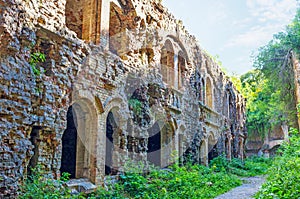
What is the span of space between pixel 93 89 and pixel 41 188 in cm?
305

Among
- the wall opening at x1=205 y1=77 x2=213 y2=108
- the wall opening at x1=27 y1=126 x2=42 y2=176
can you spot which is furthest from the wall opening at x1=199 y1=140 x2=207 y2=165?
the wall opening at x1=27 y1=126 x2=42 y2=176

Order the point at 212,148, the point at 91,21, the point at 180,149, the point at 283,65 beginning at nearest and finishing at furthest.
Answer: the point at 91,21
the point at 180,149
the point at 212,148
the point at 283,65

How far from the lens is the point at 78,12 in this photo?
10.8 m

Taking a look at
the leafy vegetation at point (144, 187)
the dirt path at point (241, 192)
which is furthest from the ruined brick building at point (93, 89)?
the dirt path at point (241, 192)

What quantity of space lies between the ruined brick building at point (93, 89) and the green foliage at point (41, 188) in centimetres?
21

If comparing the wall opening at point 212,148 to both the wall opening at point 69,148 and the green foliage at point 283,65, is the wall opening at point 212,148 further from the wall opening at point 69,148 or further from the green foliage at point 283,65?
the wall opening at point 69,148

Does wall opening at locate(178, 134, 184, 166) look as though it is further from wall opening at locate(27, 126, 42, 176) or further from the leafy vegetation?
wall opening at locate(27, 126, 42, 176)

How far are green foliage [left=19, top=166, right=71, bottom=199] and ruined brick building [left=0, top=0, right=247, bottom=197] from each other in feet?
0.70

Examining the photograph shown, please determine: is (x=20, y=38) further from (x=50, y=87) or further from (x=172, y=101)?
(x=172, y=101)

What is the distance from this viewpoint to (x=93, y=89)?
8.25 meters

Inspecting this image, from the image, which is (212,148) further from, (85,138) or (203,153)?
(85,138)

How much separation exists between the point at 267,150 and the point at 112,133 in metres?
29.1

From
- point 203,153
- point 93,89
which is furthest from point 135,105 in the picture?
point 203,153

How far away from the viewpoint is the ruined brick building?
6.02 m
